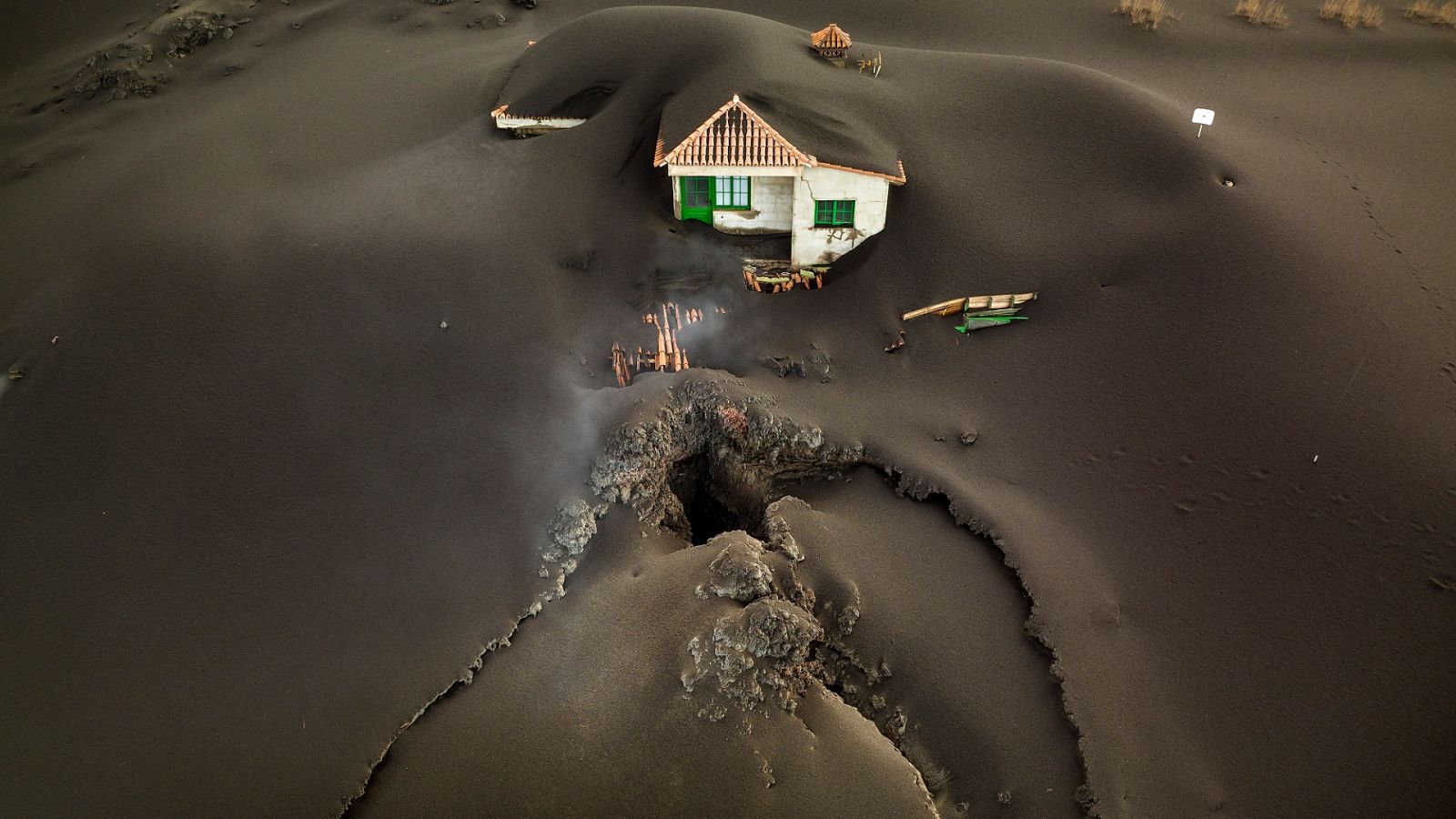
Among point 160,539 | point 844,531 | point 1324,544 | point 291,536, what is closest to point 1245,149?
point 1324,544

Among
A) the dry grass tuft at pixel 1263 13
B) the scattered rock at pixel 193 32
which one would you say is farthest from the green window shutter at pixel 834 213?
the scattered rock at pixel 193 32

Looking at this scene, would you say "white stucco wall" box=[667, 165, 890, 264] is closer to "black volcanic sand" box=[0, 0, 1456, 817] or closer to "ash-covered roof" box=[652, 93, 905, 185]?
"ash-covered roof" box=[652, 93, 905, 185]

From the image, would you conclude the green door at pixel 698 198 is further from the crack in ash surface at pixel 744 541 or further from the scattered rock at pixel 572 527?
the scattered rock at pixel 572 527

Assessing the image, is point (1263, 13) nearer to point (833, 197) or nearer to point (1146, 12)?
point (1146, 12)

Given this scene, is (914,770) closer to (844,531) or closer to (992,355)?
(844,531)

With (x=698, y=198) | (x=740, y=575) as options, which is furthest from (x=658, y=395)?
(x=698, y=198)

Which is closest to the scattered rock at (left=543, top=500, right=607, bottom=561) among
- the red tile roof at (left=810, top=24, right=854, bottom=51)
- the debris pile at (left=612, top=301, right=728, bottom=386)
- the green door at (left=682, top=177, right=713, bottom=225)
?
the debris pile at (left=612, top=301, right=728, bottom=386)
